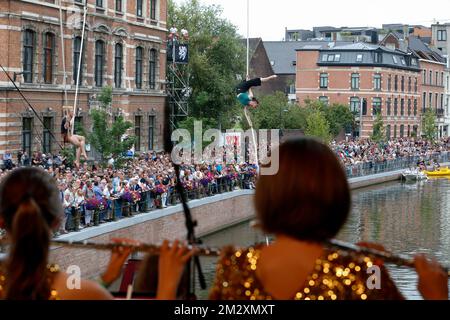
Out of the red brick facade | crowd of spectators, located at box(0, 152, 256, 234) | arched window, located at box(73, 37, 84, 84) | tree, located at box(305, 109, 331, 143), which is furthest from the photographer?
the red brick facade

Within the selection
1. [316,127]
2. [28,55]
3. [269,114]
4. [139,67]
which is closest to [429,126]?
[269,114]

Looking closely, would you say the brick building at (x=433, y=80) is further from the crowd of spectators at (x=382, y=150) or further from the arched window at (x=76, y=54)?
the arched window at (x=76, y=54)

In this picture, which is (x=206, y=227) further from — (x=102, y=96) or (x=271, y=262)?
(x=271, y=262)

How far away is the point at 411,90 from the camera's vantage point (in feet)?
244

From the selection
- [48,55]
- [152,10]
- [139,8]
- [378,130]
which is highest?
[152,10]

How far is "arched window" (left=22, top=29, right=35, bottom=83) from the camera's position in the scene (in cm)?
3044

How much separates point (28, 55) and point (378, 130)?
35346 millimetres

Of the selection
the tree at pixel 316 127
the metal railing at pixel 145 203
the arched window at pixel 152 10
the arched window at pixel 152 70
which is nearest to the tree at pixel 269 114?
the tree at pixel 316 127

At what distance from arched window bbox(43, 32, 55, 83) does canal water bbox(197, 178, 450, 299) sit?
7.39 m

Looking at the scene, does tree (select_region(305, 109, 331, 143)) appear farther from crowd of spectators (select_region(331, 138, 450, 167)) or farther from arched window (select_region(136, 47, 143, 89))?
arched window (select_region(136, 47, 143, 89))

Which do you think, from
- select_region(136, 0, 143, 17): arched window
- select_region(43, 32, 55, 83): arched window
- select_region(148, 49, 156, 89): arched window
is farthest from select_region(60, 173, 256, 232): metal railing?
select_region(136, 0, 143, 17): arched window

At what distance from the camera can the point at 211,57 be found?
51.3 meters

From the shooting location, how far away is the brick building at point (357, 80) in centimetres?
6600

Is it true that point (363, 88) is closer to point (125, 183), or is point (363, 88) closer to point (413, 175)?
point (413, 175)
